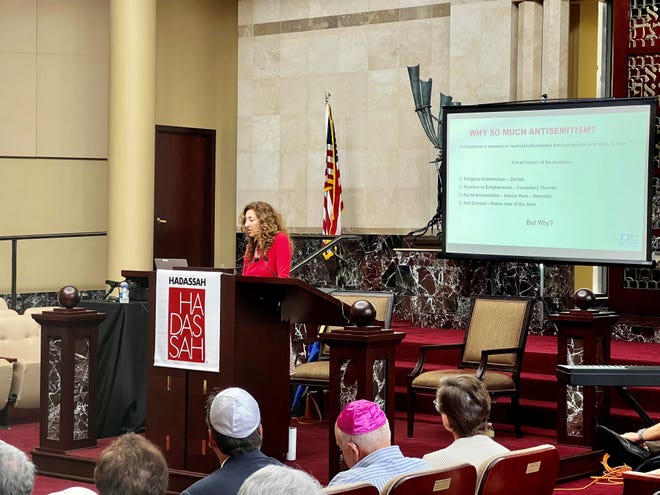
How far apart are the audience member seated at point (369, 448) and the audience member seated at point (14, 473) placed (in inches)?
53.1

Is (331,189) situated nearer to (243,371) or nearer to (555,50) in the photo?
(555,50)

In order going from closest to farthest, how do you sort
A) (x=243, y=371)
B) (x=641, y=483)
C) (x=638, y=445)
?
(x=641, y=483) < (x=638, y=445) < (x=243, y=371)

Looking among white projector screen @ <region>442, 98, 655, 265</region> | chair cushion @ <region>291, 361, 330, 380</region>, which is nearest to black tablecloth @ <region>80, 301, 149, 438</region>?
chair cushion @ <region>291, 361, 330, 380</region>

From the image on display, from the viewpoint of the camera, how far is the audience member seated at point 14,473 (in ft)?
8.18

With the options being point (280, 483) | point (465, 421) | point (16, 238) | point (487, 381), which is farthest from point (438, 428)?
point (280, 483)

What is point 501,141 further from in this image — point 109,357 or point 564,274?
point 109,357

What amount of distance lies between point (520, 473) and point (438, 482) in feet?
1.44

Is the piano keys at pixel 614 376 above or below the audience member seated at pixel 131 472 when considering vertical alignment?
above

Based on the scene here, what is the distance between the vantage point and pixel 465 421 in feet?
13.6

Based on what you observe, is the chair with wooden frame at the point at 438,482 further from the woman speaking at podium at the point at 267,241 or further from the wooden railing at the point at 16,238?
the wooden railing at the point at 16,238

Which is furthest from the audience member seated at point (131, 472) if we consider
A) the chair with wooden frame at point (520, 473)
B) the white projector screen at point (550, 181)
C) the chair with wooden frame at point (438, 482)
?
the white projector screen at point (550, 181)

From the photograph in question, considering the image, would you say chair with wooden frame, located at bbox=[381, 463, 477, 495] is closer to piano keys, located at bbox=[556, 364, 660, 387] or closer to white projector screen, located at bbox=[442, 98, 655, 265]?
piano keys, located at bbox=[556, 364, 660, 387]

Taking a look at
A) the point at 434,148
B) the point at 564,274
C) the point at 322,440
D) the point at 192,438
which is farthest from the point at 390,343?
the point at 434,148

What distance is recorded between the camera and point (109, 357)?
285 inches
